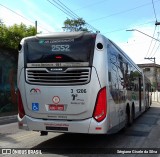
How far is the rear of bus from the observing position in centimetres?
823

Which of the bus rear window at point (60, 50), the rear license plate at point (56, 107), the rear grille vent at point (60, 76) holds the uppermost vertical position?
the bus rear window at point (60, 50)

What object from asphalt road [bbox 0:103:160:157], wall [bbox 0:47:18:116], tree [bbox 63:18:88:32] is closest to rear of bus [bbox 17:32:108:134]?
asphalt road [bbox 0:103:160:157]

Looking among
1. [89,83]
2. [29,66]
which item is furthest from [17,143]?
[89,83]

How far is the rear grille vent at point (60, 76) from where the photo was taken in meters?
8.35

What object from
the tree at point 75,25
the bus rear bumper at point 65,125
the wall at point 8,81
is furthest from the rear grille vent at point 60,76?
the tree at point 75,25

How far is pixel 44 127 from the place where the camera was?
27.9 ft

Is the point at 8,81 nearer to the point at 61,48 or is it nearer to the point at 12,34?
the point at 12,34

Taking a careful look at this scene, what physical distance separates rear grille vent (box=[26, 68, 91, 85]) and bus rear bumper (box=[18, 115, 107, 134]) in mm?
973

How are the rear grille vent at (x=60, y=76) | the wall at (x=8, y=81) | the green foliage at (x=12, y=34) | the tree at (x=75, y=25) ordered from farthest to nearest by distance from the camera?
the tree at (x=75, y=25) < the green foliage at (x=12, y=34) < the wall at (x=8, y=81) < the rear grille vent at (x=60, y=76)

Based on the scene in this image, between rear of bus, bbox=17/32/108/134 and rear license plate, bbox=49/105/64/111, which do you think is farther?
rear license plate, bbox=49/105/64/111

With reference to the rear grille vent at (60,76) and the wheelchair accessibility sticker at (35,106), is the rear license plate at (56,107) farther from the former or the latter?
the rear grille vent at (60,76)

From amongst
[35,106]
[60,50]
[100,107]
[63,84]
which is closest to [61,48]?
[60,50]

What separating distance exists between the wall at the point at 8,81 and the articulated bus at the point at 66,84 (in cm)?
1366

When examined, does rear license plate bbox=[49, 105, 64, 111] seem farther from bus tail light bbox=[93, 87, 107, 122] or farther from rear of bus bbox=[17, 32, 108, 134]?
bus tail light bbox=[93, 87, 107, 122]
